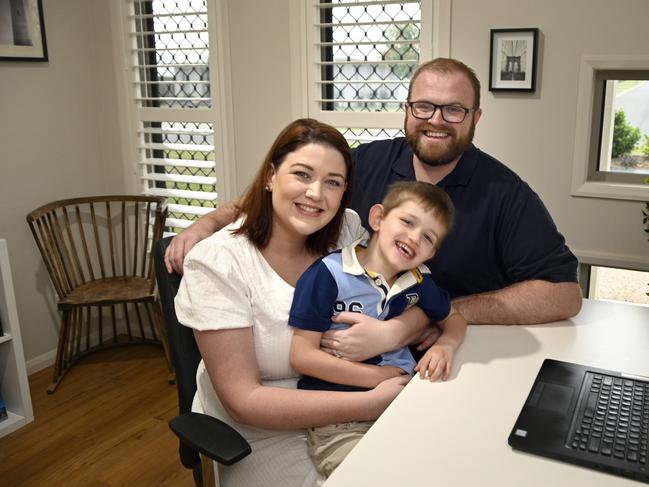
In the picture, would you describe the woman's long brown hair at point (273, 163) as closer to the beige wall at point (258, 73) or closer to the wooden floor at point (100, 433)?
the wooden floor at point (100, 433)

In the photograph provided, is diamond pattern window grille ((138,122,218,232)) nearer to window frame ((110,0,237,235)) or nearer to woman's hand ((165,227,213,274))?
window frame ((110,0,237,235))

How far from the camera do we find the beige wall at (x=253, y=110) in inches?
104

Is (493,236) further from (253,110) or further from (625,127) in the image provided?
(253,110)

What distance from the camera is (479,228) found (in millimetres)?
1963

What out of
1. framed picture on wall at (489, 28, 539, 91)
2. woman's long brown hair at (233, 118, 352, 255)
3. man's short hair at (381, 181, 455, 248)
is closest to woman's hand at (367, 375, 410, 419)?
man's short hair at (381, 181, 455, 248)

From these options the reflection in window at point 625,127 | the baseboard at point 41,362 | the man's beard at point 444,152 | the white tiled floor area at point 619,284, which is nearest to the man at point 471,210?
the man's beard at point 444,152

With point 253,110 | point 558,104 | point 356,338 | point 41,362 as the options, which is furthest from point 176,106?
point 356,338

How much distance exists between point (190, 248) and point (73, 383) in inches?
84.2

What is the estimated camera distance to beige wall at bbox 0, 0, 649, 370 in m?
Answer: 2.64

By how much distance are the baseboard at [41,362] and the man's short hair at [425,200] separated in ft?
8.77

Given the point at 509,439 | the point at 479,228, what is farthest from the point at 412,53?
the point at 509,439

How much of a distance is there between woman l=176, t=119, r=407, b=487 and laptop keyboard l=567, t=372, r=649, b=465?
41 centimetres

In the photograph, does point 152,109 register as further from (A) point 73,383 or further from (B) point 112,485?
(B) point 112,485

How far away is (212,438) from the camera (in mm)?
1387
